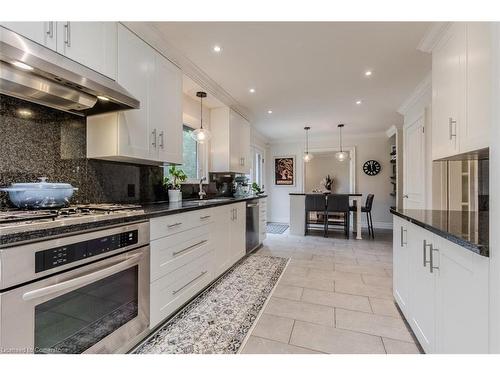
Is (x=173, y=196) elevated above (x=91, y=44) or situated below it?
below

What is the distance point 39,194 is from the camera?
1.44 metres

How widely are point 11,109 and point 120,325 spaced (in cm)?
148

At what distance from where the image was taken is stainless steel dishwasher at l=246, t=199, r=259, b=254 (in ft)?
12.0

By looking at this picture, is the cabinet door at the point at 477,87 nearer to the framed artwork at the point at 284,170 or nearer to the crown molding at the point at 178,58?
the crown molding at the point at 178,58

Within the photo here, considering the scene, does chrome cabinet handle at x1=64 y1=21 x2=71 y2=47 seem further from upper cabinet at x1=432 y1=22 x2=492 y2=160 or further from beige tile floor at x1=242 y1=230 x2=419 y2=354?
upper cabinet at x1=432 y1=22 x2=492 y2=160

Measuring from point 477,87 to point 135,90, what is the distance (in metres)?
2.34

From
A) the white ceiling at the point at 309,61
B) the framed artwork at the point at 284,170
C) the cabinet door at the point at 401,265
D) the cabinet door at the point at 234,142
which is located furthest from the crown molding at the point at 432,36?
the framed artwork at the point at 284,170

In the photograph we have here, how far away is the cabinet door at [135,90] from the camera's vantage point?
6.02ft

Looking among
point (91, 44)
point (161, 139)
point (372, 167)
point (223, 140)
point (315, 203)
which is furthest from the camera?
point (372, 167)

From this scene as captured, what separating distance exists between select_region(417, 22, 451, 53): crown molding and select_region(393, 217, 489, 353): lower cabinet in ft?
5.30

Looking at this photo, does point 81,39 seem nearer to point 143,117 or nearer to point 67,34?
point 67,34

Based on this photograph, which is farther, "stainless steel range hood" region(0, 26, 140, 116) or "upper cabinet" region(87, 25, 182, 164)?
"upper cabinet" region(87, 25, 182, 164)

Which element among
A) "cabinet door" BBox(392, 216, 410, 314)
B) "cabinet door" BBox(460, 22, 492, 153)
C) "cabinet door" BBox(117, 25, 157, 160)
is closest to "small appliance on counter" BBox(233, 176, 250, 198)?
"cabinet door" BBox(117, 25, 157, 160)

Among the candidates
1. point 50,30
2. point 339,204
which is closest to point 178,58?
point 50,30
